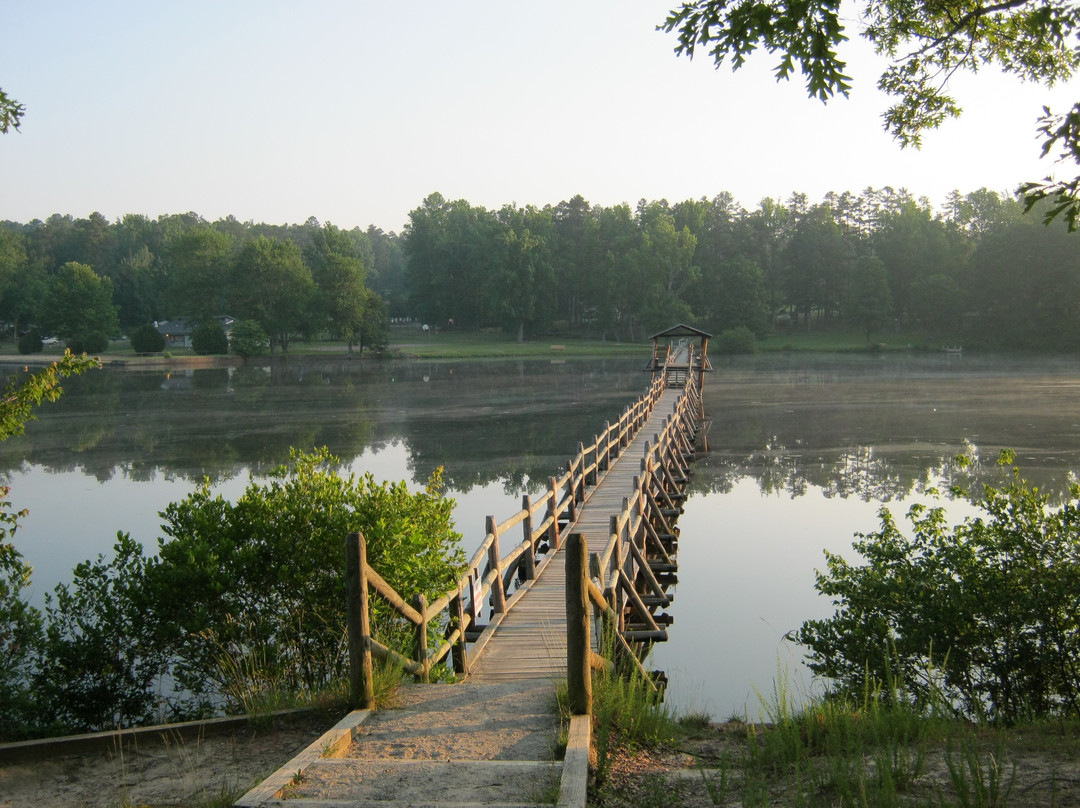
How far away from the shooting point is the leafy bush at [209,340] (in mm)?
77312

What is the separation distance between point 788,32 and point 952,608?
4969 millimetres

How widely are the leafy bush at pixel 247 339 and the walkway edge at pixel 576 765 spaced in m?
74.2

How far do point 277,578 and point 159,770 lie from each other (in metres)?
2.72

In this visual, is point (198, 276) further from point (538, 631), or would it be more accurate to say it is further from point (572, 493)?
point (538, 631)

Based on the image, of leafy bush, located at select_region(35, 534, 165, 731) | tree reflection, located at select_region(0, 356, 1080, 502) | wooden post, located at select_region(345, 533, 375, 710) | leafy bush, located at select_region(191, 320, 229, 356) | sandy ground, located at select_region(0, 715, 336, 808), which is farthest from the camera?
leafy bush, located at select_region(191, 320, 229, 356)

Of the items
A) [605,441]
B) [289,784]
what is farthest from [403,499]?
[605,441]

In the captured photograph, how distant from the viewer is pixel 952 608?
7.88 m

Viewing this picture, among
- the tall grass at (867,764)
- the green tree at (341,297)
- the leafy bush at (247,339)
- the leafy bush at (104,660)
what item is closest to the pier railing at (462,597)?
the tall grass at (867,764)

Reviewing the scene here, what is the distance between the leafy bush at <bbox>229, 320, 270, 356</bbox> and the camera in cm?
7531

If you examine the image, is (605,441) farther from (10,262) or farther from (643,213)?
(10,262)

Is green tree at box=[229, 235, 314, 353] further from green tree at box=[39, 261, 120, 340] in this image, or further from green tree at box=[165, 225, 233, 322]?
green tree at box=[39, 261, 120, 340]

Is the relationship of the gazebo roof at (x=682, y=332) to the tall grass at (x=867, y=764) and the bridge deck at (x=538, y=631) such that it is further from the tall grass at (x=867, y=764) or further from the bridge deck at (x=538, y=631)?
the tall grass at (x=867, y=764)

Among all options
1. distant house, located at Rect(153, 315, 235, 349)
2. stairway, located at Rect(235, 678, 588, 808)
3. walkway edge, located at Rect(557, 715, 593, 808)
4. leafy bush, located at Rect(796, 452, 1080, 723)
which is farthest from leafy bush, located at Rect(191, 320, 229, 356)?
walkway edge, located at Rect(557, 715, 593, 808)

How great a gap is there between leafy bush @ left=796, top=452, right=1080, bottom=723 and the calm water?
1.45 meters
